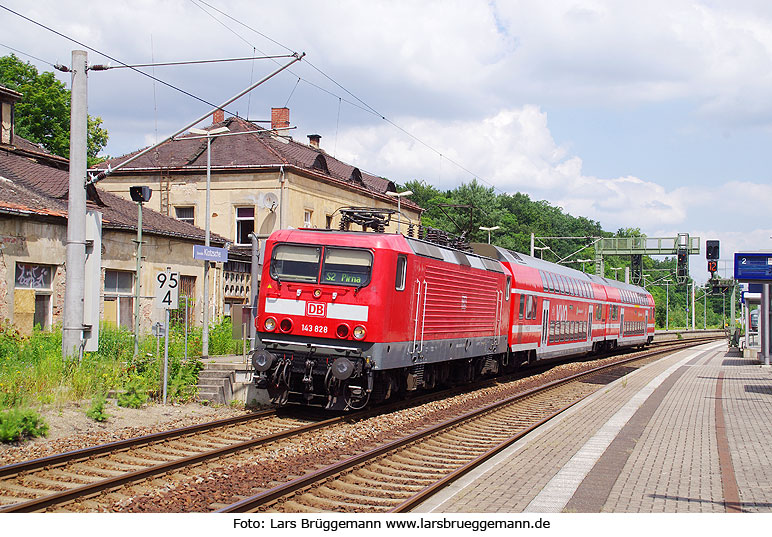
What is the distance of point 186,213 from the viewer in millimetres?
36375

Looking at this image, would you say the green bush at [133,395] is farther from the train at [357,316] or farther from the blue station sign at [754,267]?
the blue station sign at [754,267]

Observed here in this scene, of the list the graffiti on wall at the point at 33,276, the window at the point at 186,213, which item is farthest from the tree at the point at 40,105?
the graffiti on wall at the point at 33,276

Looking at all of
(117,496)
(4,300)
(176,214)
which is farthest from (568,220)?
(117,496)

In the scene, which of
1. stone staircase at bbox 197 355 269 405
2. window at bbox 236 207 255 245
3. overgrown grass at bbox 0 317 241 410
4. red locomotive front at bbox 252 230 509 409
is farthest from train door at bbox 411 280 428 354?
window at bbox 236 207 255 245

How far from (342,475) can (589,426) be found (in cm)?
549

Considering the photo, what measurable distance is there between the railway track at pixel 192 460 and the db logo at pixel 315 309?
1.76 metres

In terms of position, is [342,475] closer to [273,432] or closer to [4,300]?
[273,432]

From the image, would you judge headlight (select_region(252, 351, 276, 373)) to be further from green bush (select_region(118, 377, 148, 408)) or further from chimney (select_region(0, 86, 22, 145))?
chimney (select_region(0, 86, 22, 145))

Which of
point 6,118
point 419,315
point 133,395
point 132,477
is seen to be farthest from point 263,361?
point 6,118

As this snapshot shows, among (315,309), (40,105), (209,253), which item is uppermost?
(40,105)

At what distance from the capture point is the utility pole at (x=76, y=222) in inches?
564

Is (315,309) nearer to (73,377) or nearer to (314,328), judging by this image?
(314,328)

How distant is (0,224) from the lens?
19.0m

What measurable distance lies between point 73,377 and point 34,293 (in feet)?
23.6
